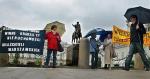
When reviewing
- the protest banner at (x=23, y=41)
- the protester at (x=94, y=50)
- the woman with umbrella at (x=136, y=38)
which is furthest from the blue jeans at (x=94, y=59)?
the woman with umbrella at (x=136, y=38)

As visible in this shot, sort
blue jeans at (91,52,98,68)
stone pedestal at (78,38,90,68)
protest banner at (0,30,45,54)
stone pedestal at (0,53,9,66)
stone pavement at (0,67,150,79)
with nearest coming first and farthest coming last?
1. stone pavement at (0,67,150,79)
2. stone pedestal at (78,38,90,68)
3. stone pedestal at (0,53,9,66)
4. blue jeans at (91,52,98,68)
5. protest banner at (0,30,45,54)

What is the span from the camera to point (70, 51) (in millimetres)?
29188

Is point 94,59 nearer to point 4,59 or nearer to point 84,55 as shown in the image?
point 84,55

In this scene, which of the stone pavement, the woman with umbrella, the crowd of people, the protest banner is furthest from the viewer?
the protest banner

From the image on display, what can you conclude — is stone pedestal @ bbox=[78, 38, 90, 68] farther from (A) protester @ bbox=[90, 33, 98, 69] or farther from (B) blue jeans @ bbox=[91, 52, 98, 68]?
(B) blue jeans @ bbox=[91, 52, 98, 68]

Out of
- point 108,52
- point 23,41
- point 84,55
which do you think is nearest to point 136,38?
point 84,55

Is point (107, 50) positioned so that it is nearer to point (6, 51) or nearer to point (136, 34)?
point (6, 51)

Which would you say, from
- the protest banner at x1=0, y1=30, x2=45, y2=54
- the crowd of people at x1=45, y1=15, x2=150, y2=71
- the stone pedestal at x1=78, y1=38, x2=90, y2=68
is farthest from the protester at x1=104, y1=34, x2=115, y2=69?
the protest banner at x1=0, y1=30, x2=45, y2=54

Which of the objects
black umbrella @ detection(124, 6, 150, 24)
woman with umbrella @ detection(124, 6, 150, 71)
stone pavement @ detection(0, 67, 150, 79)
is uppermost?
black umbrella @ detection(124, 6, 150, 24)

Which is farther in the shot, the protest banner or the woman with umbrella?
the protest banner

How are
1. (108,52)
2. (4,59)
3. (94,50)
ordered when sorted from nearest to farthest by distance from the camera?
(4,59), (108,52), (94,50)

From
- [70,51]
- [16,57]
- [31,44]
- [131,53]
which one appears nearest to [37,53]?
[31,44]

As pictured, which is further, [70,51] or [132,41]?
[70,51]

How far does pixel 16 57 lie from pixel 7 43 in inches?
139
